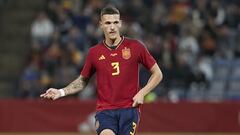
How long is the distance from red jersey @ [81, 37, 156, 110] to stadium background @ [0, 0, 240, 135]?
8.94 metres

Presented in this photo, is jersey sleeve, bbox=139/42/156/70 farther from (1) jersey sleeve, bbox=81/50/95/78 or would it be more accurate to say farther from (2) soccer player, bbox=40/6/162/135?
(1) jersey sleeve, bbox=81/50/95/78

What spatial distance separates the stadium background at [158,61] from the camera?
59.1ft

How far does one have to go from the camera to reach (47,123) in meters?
18.3

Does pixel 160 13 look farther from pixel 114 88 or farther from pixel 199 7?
pixel 114 88

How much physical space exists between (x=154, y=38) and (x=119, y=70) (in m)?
11.4

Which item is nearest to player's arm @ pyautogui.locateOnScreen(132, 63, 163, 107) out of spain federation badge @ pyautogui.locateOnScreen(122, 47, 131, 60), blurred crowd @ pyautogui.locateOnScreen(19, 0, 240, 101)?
spain federation badge @ pyautogui.locateOnScreen(122, 47, 131, 60)

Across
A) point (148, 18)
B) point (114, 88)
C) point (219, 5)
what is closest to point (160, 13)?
point (148, 18)

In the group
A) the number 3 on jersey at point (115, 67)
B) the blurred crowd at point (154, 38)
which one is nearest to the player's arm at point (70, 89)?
the number 3 on jersey at point (115, 67)

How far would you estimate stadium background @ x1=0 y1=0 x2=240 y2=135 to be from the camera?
709 inches

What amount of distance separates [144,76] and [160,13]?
313 centimetres

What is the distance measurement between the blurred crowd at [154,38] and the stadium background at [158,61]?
26mm

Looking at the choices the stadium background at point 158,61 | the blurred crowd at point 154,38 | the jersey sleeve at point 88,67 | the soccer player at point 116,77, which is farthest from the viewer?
the blurred crowd at point 154,38

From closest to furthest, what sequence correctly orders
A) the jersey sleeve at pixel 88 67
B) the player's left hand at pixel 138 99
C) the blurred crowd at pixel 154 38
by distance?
1. the player's left hand at pixel 138 99
2. the jersey sleeve at pixel 88 67
3. the blurred crowd at pixel 154 38

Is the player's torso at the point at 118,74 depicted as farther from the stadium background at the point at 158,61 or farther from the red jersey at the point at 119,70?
the stadium background at the point at 158,61
